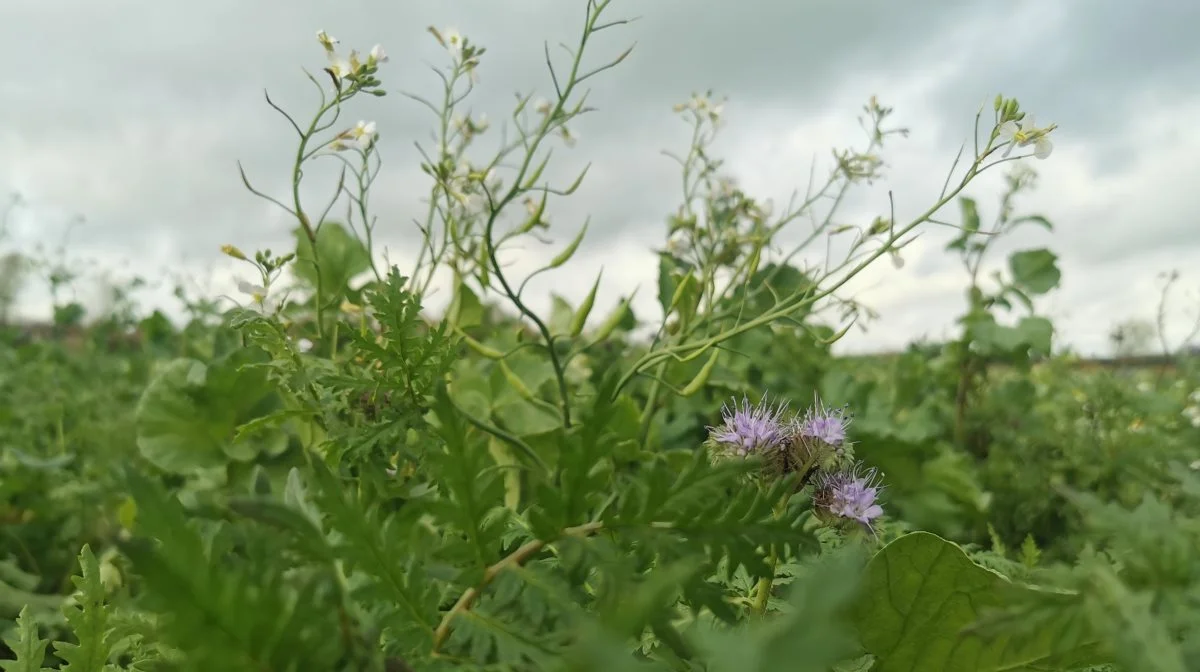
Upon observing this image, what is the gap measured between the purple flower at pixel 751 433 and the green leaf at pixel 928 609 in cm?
10

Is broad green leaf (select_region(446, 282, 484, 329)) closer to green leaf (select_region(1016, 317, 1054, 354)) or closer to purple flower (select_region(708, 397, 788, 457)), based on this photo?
purple flower (select_region(708, 397, 788, 457))

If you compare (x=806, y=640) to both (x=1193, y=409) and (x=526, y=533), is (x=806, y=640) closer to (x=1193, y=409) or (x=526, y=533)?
(x=526, y=533)

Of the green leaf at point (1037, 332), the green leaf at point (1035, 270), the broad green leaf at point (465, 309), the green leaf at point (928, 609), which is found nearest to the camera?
the green leaf at point (928, 609)

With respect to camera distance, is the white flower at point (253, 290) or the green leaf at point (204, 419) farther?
Result: the green leaf at point (204, 419)

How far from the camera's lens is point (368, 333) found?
56 cm

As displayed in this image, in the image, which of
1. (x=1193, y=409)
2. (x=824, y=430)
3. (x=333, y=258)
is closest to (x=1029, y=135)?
(x=824, y=430)

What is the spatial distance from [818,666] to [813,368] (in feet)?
6.04

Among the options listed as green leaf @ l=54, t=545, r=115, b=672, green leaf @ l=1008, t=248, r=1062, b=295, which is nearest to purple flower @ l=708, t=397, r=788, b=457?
green leaf @ l=54, t=545, r=115, b=672

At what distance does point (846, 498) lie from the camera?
528 mm

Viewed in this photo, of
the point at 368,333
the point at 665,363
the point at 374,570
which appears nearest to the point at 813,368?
the point at 665,363

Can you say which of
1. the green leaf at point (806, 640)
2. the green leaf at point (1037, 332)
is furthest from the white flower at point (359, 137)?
the green leaf at point (1037, 332)

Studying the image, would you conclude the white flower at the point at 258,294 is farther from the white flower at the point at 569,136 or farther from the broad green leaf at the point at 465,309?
the white flower at the point at 569,136

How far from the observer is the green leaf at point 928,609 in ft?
1.64

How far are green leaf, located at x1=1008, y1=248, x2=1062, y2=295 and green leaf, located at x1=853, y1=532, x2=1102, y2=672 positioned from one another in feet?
5.10
